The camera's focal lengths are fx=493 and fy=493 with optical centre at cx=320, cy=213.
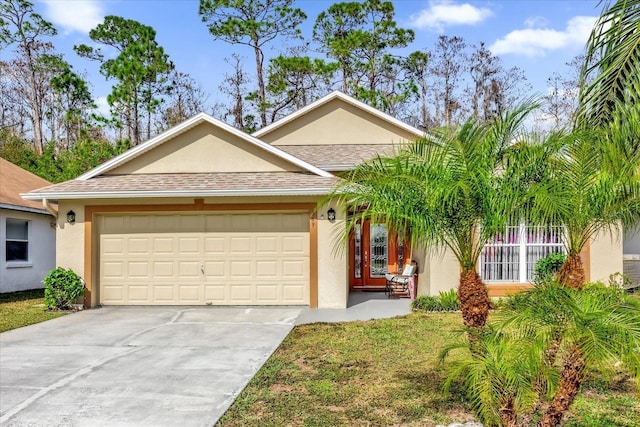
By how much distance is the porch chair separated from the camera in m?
14.0

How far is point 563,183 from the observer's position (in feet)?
15.2

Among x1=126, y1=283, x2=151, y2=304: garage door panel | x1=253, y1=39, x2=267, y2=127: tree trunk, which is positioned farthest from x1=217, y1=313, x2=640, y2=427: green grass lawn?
x1=253, y1=39, x2=267, y2=127: tree trunk

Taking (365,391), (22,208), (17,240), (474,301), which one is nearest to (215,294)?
(365,391)

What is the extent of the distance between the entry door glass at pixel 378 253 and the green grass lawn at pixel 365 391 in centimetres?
780

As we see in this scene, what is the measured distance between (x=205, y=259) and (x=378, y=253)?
6.37m

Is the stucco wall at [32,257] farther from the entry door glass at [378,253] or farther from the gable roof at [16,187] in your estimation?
the entry door glass at [378,253]

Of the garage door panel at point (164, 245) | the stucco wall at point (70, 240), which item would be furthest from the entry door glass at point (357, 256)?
the stucco wall at point (70, 240)

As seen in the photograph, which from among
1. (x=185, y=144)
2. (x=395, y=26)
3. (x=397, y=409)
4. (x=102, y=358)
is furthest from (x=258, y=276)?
(x=395, y=26)

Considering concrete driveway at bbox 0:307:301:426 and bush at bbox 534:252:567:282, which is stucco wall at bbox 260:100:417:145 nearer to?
bush at bbox 534:252:567:282

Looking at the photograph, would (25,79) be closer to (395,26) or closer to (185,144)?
(395,26)

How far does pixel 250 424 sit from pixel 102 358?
3.76 meters

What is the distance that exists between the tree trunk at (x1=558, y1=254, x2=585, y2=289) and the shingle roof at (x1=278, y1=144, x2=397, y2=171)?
9.15 meters

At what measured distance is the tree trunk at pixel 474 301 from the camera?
491 cm

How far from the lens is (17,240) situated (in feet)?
55.3
